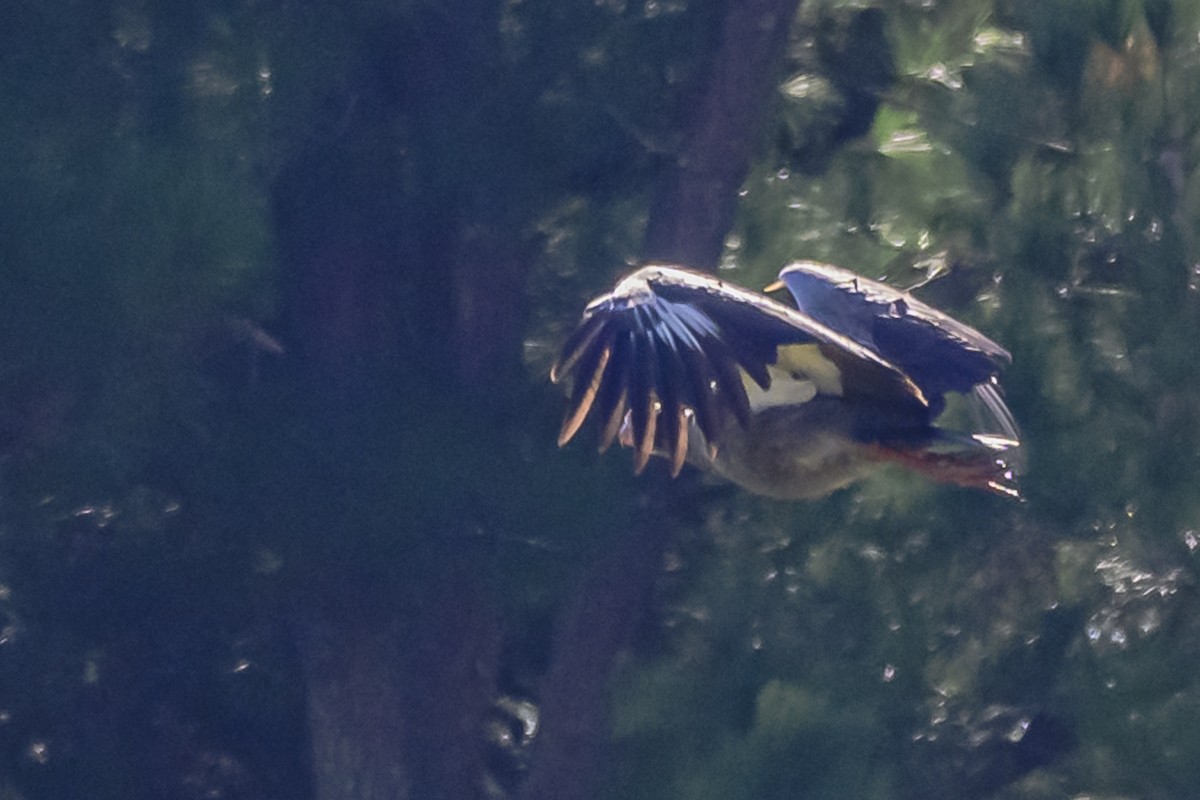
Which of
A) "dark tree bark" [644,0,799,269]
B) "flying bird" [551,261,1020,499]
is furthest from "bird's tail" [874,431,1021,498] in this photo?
"dark tree bark" [644,0,799,269]

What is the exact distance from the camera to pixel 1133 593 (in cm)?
645

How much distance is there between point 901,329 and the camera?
4.89 metres

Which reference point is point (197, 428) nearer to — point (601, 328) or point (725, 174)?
point (725, 174)

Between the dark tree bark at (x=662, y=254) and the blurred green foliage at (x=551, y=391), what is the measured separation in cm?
8

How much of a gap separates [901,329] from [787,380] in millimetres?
283

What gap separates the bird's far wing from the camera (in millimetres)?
4719

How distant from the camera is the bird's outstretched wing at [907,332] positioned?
472 centimetres

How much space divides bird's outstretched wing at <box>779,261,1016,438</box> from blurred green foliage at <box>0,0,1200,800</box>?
2.33 feet

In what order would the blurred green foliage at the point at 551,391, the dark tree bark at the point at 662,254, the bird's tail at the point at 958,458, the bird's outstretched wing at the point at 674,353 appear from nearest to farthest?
the bird's outstretched wing at the point at 674,353
the bird's tail at the point at 958,458
the blurred green foliage at the point at 551,391
the dark tree bark at the point at 662,254

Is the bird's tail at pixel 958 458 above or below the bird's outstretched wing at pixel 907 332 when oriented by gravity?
below

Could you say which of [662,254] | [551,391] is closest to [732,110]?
[662,254]

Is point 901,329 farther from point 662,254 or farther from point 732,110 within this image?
point 732,110

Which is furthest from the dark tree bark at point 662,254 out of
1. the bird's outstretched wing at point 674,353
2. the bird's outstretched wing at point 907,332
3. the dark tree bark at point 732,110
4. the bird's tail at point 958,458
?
the bird's outstretched wing at point 674,353

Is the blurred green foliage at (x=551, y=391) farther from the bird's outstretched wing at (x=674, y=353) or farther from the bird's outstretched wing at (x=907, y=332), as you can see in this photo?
the bird's outstretched wing at (x=674, y=353)
